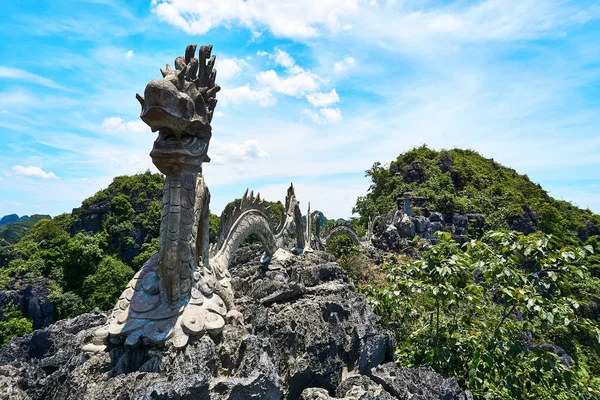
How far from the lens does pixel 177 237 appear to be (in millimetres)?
3756

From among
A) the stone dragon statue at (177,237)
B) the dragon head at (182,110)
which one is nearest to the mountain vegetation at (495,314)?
the stone dragon statue at (177,237)

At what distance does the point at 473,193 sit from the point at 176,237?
103ft

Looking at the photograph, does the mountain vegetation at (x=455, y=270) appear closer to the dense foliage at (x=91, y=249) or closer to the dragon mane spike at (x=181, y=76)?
the dense foliage at (x=91, y=249)

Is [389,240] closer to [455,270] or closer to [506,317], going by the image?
[506,317]

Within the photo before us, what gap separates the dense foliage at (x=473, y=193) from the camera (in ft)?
90.7

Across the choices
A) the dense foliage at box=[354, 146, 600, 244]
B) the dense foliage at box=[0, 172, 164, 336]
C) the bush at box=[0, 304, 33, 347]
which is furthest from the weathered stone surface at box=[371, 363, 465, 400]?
the dense foliage at box=[354, 146, 600, 244]

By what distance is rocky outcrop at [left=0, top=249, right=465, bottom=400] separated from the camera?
2.87 metres

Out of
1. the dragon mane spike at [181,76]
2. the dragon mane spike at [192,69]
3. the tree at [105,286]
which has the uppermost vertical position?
the dragon mane spike at [192,69]

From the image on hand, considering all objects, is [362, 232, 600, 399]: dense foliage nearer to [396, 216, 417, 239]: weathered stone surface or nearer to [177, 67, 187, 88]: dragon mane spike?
[177, 67, 187, 88]: dragon mane spike

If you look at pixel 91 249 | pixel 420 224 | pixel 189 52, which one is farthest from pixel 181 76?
pixel 91 249

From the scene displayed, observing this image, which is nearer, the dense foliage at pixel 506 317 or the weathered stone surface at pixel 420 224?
the dense foliage at pixel 506 317

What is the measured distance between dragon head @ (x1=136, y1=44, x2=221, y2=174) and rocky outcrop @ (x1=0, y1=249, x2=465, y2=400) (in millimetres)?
1805

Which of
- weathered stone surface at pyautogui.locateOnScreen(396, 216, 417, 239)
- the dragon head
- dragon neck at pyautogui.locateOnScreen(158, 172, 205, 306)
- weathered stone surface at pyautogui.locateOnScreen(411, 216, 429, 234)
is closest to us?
the dragon head

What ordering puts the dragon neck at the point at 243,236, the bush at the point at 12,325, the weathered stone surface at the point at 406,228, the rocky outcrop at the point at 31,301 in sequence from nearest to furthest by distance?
the dragon neck at the point at 243,236, the bush at the point at 12,325, the rocky outcrop at the point at 31,301, the weathered stone surface at the point at 406,228
